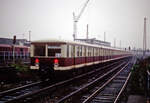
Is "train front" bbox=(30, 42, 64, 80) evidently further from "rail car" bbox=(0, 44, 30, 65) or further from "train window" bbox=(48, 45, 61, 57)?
"rail car" bbox=(0, 44, 30, 65)

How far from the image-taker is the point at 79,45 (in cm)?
1619

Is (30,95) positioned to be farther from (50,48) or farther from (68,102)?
(50,48)

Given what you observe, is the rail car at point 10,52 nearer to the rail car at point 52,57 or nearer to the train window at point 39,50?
the train window at point 39,50

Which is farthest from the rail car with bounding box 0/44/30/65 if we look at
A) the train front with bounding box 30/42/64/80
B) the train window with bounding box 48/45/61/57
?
the train window with bounding box 48/45/61/57

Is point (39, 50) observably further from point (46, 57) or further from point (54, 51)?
point (54, 51)

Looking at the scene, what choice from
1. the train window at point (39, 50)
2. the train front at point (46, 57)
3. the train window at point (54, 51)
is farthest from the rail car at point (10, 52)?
the train window at point (54, 51)

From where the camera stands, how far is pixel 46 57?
13.4 m

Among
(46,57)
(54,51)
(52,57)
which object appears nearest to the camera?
(52,57)

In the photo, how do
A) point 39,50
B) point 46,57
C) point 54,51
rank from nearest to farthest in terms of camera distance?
1. point 46,57
2. point 54,51
3. point 39,50

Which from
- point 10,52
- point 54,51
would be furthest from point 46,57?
point 10,52

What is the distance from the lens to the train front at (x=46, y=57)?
43.1ft

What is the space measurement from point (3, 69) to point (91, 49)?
28.5ft

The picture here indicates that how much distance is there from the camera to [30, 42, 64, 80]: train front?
13148 mm

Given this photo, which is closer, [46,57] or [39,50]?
[46,57]
